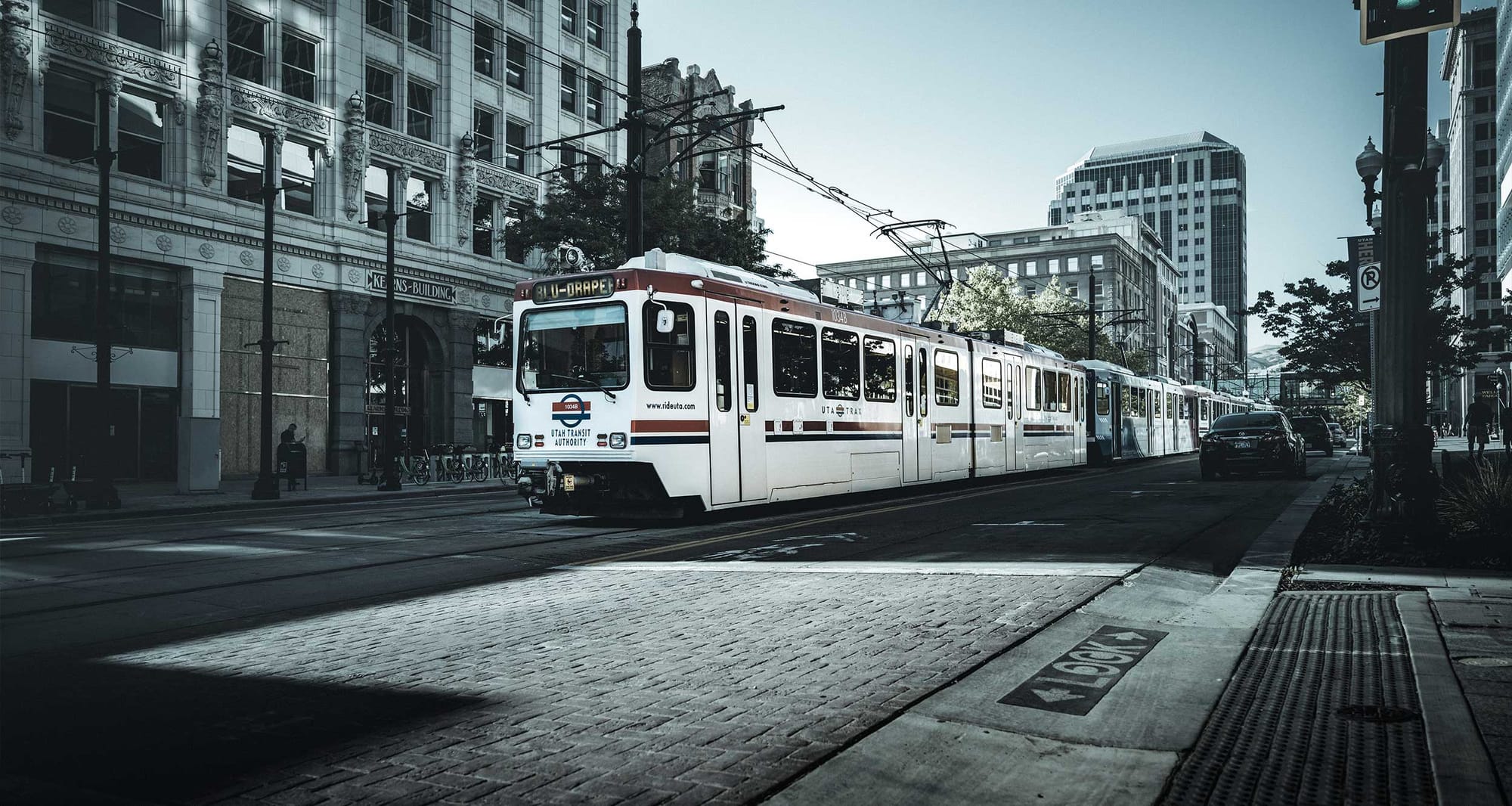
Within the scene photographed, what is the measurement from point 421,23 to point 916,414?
24.3 m

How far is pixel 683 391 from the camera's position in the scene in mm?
12969

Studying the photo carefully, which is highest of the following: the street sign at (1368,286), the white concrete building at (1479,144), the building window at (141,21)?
the white concrete building at (1479,144)

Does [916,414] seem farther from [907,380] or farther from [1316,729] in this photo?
[1316,729]

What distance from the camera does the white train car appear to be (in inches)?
504

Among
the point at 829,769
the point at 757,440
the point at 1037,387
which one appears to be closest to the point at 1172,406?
the point at 1037,387

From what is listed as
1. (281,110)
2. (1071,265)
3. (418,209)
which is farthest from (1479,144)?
(281,110)

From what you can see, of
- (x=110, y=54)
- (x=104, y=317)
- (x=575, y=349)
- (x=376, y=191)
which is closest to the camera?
(x=575, y=349)

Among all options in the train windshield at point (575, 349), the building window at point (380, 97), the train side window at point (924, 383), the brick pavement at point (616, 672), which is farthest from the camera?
the building window at point (380, 97)

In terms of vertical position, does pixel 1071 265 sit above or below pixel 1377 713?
above

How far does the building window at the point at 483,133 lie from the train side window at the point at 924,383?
71.8 ft

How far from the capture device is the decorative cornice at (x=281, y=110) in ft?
93.1

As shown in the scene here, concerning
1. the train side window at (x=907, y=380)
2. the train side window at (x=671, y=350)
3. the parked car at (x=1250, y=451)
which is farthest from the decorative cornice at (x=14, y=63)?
the parked car at (x=1250, y=451)

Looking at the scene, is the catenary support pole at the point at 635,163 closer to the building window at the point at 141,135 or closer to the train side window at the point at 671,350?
the train side window at the point at 671,350

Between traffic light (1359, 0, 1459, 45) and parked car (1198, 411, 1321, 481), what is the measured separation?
14.8 meters
